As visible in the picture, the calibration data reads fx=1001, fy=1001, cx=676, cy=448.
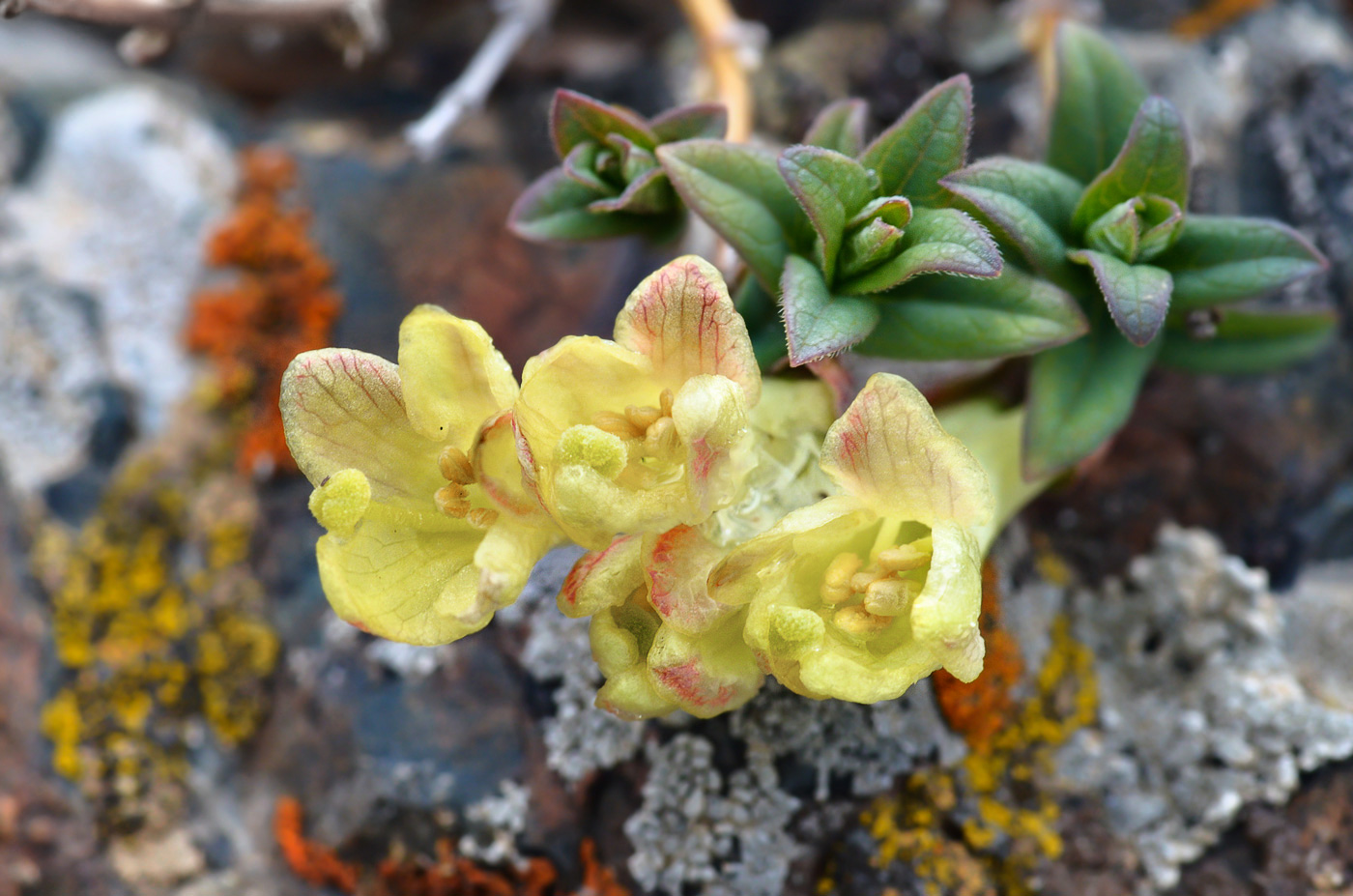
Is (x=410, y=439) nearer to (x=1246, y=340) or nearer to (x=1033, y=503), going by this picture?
(x=1033, y=503)

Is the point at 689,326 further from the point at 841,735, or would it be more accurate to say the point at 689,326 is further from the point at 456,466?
the point at 841,735

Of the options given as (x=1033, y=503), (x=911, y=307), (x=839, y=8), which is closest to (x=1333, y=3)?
(x=839, y=8)

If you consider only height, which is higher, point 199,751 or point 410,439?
point 410,439

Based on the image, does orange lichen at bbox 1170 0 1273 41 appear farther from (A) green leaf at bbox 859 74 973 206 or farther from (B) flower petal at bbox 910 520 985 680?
(B) flower petal at bbox 910 520 985 680

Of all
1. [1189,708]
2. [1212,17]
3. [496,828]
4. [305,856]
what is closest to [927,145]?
[1189,708]

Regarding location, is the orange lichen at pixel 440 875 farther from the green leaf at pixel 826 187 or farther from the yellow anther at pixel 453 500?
the green leaf at pixel 826 187

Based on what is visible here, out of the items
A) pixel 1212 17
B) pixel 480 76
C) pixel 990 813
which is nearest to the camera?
pixel 990 813
